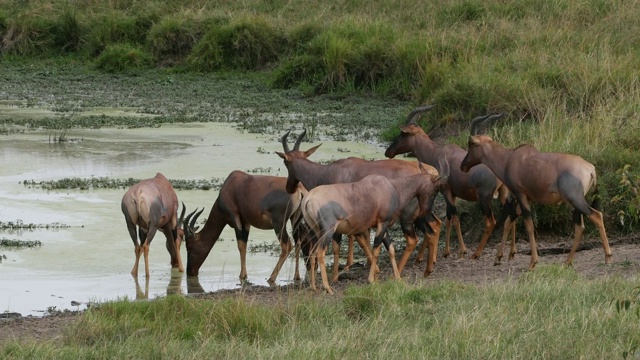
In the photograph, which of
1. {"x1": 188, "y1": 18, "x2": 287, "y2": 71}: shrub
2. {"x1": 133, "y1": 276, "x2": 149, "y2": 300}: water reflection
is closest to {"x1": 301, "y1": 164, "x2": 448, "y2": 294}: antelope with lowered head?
{"x1": 133, "y1": 276, "x2": 149, "y2": 300}: water reflection

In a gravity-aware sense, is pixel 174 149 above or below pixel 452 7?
below

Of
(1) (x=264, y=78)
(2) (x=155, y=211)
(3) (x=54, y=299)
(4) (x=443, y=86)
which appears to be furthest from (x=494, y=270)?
(1) (x=264, y=78)

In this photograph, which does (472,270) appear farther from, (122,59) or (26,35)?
(26,35)

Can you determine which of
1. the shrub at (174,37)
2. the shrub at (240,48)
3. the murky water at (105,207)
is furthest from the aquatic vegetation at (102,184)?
the shrub at (174,37)

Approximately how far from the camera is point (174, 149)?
1750 centimetres

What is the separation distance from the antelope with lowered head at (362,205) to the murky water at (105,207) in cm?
120

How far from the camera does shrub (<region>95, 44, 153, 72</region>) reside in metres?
26.1

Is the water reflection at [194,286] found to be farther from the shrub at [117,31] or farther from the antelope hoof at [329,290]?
the shrub at [117,31]

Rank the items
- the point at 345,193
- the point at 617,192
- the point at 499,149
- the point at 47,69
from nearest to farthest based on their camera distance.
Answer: the point at 345,193 < the point at 499,149 < the point at 617,192 < the point at 47,69

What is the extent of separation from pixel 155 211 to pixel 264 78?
44.3 ft

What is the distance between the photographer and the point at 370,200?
399 inches

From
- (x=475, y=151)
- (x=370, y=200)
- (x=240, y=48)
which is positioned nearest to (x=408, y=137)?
(x=475, y=151)

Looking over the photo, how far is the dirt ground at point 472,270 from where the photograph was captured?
8.93m

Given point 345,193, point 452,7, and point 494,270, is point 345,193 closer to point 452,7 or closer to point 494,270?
point 494,270
